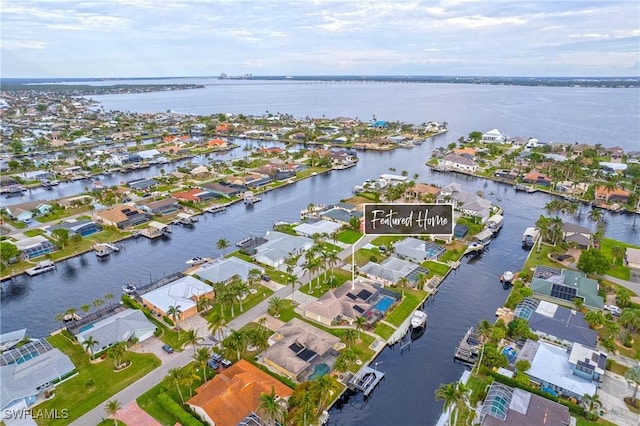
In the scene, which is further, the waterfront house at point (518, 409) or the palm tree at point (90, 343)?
the palm tree at point (90, 343)

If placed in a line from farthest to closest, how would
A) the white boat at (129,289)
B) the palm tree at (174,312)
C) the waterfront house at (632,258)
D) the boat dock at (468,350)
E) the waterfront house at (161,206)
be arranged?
the waterfront house at (161,206) → the waterfront house at (632,258) → the white boat at (129,289) → the palm tree at (174,312) → the boat dock at (468,350)

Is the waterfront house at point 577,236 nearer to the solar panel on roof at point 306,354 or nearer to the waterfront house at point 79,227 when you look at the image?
the solar panel on roof at point 306,354

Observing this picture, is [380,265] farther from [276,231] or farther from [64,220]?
[64,220]

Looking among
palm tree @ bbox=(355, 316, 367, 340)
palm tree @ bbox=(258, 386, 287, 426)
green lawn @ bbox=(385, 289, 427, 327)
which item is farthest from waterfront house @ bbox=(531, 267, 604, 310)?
palm tree @ bbox=(258, 386, 287, 426)

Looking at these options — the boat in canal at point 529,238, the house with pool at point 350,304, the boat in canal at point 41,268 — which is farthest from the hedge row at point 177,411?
the boat in canal at point 529,238

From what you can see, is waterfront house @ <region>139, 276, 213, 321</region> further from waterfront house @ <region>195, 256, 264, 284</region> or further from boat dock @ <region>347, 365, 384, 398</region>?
boat dock @ <region>347, 365, 384, 398</region>

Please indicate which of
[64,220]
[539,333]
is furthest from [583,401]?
[64,220]
